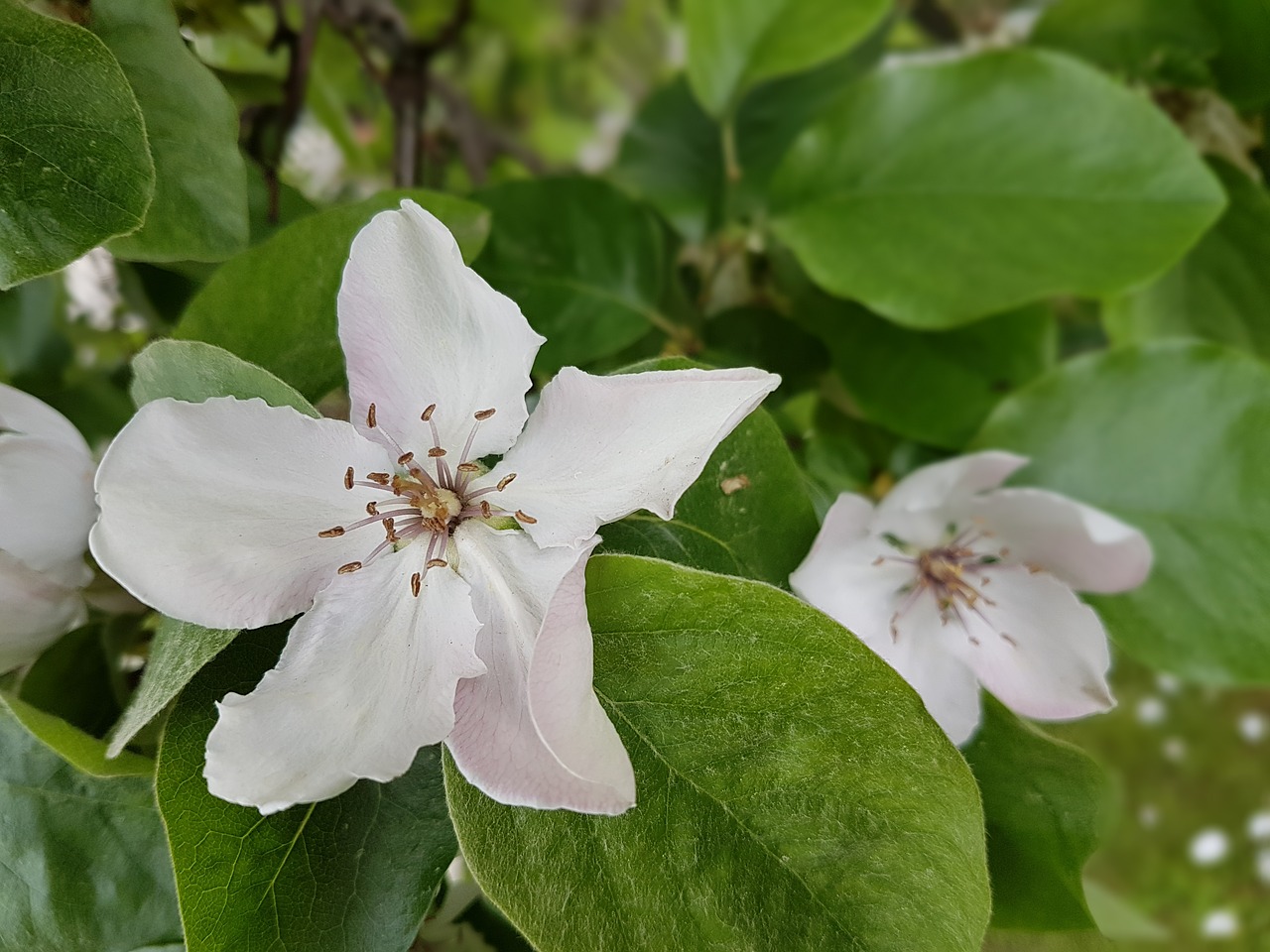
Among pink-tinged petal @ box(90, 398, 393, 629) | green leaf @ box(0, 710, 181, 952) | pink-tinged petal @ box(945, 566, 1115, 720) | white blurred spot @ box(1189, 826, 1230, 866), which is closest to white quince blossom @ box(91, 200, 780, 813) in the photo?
pink-tinged petal @ box(90, 398, 393, 629)

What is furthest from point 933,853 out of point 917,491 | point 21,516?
point 21,516

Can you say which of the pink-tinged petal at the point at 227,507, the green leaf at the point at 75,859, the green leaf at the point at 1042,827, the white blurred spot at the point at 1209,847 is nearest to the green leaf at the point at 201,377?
Answer: the pink-tinged petal at the point at 227,507

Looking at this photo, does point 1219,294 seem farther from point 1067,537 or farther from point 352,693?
point 352,693

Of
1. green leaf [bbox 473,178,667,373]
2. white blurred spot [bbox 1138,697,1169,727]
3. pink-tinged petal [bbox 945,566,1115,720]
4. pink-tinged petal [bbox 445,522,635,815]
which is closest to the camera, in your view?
pink-tinged petal [bbox 445,522,635,815]

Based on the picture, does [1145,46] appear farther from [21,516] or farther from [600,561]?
[21,516]

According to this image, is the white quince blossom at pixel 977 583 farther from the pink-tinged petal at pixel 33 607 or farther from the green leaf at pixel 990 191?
the pink-tinged petal at pixel 33 607

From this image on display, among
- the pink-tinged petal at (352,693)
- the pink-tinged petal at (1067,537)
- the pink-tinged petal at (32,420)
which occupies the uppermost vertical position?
the pink-tinged petal at (32,420)

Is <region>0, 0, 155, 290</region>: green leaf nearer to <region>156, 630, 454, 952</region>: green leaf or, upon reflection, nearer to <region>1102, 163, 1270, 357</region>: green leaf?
<region>156, 630, 454, 952</region>: green leaf
